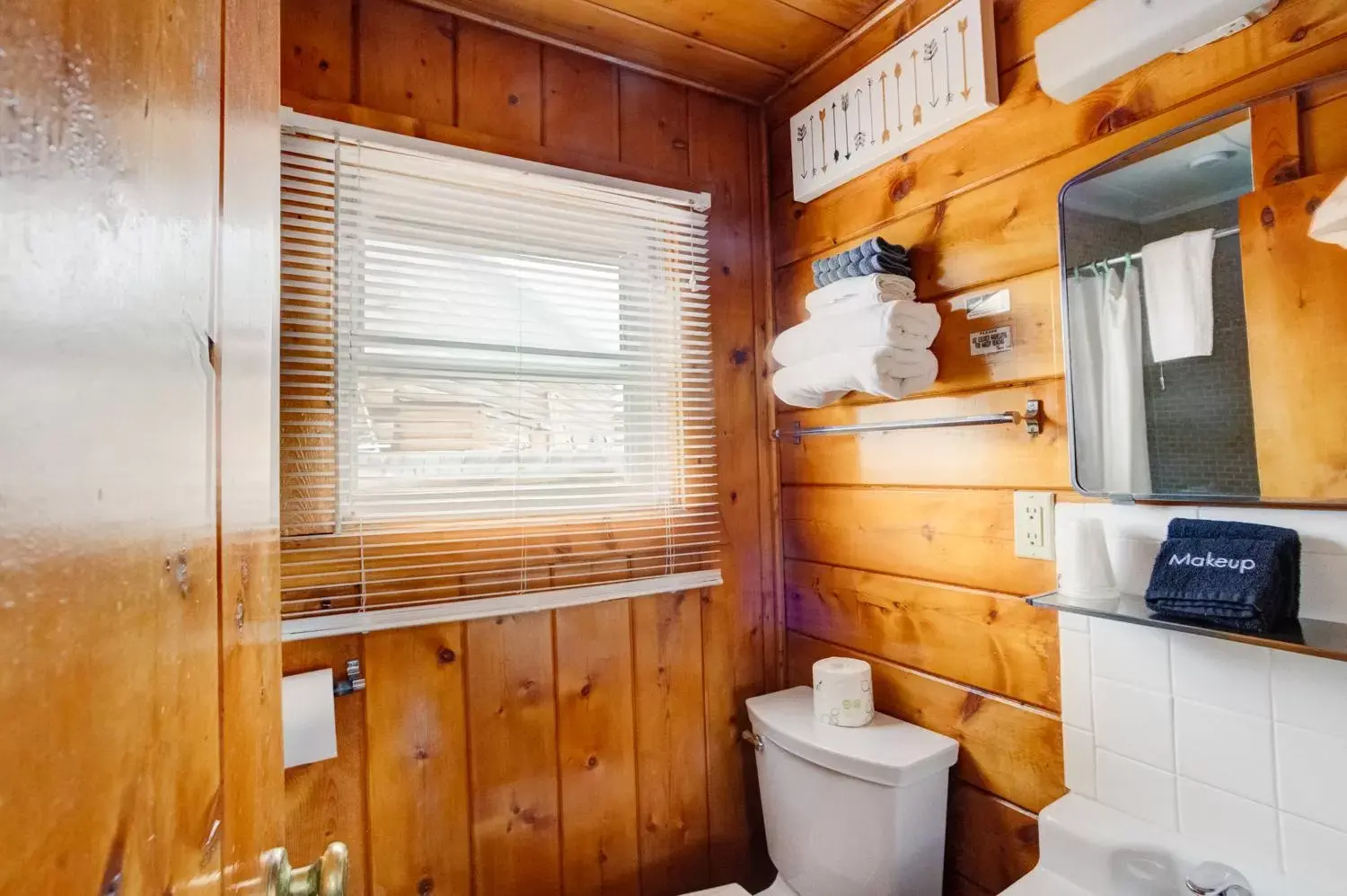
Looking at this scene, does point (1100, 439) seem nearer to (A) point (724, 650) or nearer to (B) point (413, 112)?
(A) point (724, 650)

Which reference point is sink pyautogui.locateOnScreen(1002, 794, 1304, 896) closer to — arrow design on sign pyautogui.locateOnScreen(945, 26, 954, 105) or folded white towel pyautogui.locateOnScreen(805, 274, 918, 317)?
folded white towel pyautogui.locateOnScreen(805, 274, 918, 317)

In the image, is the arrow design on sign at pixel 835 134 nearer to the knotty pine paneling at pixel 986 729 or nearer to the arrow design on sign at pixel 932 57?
the arrow design on sign at pixel 932 57

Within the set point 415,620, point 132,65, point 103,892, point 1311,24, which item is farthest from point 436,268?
point 1311,24

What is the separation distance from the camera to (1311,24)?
2.92ft

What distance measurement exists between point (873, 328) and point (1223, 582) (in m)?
0.69

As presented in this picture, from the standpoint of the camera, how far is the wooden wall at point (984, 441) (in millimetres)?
1081

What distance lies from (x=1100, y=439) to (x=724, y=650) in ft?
3.34

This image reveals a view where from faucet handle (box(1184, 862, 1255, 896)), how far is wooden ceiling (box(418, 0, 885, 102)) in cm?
172

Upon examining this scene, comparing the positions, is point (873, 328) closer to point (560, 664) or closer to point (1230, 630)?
point (1230, 630)

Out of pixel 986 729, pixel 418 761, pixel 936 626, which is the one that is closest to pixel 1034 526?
pixel 936 626

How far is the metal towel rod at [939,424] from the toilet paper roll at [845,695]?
533mm

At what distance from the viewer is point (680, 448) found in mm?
1683

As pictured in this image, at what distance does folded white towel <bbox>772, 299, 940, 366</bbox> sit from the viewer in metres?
1.29

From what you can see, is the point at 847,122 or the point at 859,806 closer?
the point at 859,806
